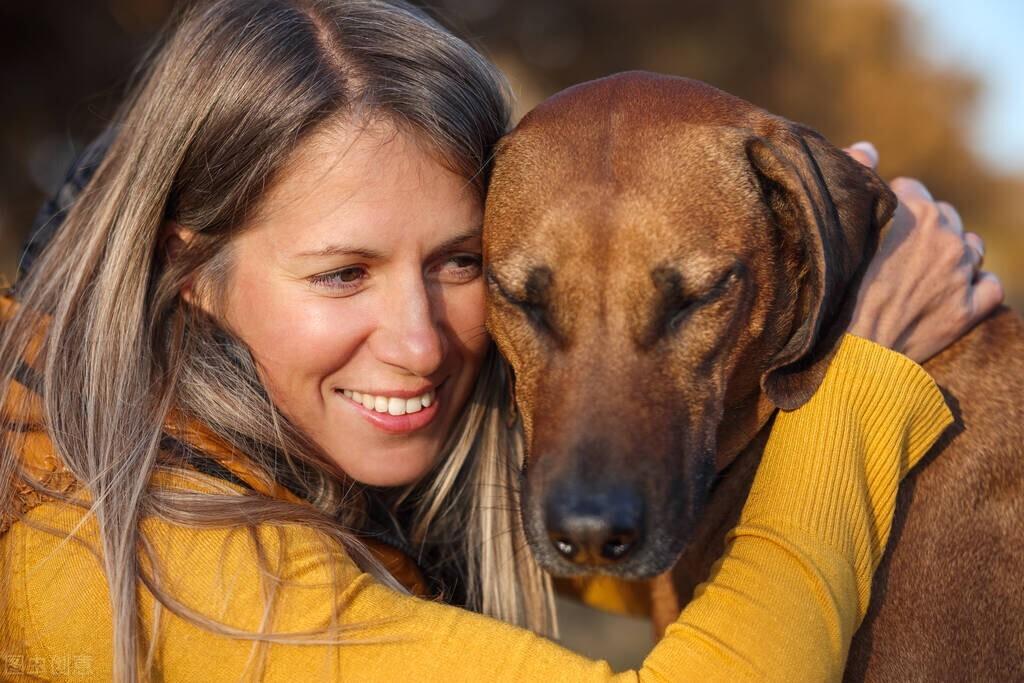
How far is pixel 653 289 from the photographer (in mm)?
2596

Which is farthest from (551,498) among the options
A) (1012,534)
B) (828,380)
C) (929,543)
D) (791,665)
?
(1012,534)

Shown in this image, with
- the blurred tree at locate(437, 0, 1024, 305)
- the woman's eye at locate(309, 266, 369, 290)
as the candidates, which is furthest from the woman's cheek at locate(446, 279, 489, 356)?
the blurred tree at locate(437, 0, 1024, 305)

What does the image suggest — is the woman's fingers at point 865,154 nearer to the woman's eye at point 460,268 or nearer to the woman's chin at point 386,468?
the woman's eye at point 460,268

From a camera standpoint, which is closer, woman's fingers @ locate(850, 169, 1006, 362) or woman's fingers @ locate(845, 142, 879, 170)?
woman's fingers @ locate(850, 169, 1006, 362)

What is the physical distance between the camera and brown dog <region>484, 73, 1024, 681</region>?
8.30 feet

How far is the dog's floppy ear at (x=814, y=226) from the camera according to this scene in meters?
2.68

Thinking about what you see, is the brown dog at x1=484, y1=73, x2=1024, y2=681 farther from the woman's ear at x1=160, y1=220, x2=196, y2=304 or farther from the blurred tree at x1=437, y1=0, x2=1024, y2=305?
the blurred tree at x1=437, y1=0, x2=1024, y2=305

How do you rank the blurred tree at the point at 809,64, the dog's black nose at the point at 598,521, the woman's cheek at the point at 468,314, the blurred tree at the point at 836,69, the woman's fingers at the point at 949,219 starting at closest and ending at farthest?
1. the dog's black nose at the point at 598,521
2. the woman's cheek at the point at 468,314
3. the woman's fingers at the point at 949,219
4. the blurred tree at the point at 809,64
5. the blurred tree at the point at 836,69

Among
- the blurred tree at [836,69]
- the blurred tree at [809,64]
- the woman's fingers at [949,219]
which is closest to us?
the woman's fingers at [949,219]

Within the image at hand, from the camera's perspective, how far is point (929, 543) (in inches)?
112

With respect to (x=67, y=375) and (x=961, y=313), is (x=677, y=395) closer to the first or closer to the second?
(x=961, y=313)

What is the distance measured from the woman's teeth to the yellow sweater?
520 millimetres

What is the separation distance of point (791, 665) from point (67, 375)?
82.8 inches

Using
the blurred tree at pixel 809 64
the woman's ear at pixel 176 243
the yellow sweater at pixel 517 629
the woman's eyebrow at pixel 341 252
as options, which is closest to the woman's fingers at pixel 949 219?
the yellow sweater at pixel 517 629
